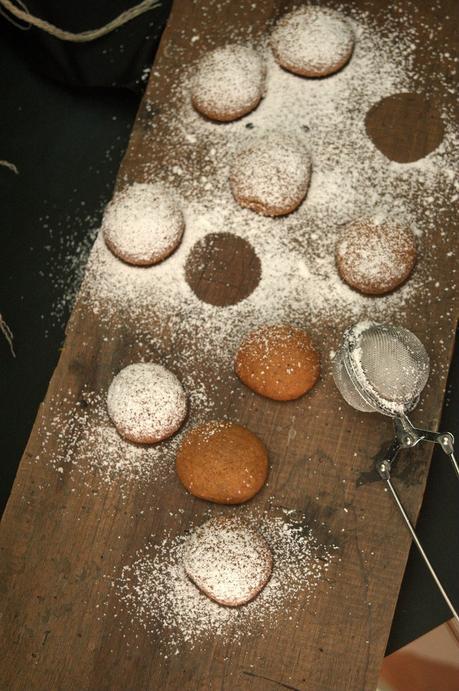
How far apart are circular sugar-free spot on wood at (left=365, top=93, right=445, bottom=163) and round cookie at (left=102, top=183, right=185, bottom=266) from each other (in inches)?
15.5

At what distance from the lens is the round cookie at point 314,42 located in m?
1.49

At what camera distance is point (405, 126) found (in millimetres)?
1483

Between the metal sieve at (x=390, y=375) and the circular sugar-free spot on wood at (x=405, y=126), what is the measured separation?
1.17ft

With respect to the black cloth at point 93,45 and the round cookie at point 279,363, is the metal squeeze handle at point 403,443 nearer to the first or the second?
the round cookie at point 279,363

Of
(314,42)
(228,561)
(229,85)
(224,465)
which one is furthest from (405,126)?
(228,561)

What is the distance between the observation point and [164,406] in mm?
1345

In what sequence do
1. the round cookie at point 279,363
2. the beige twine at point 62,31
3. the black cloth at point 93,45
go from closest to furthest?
the beige twine at point 62,31
the round cookie at point 279,363
the black cloth at point 93,45

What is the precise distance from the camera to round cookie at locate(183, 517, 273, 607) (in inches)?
50.5

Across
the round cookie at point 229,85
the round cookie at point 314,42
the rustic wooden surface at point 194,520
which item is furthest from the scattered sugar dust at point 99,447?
the round cookie at point 314,42

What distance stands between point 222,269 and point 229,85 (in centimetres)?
34

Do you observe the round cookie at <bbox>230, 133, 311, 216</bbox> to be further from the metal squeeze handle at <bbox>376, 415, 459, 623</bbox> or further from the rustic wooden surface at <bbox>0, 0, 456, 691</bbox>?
the metal squeeze handle at <bbox>376, 415, 459, 623</bbox>

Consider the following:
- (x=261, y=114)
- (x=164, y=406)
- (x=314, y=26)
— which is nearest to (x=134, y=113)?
(x=261, y=114)

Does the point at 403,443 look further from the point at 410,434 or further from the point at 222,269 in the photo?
the point at 222,269

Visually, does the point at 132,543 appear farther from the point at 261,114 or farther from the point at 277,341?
the point at 261,114
